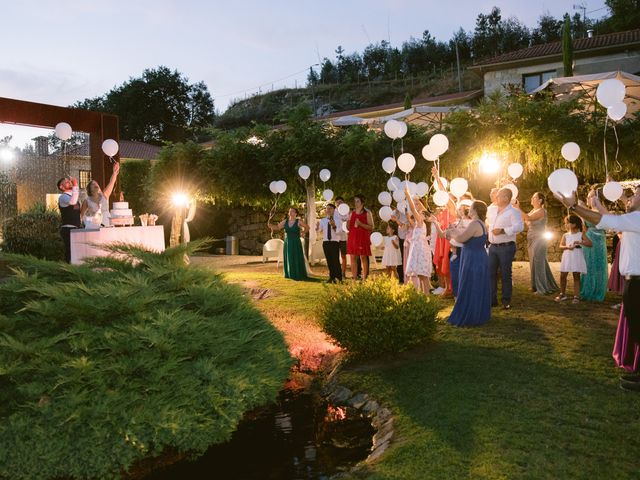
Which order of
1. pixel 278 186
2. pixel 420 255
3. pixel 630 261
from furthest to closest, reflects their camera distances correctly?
1. pixel 278 186
2. pixel 420 255
3. pixel 630 261

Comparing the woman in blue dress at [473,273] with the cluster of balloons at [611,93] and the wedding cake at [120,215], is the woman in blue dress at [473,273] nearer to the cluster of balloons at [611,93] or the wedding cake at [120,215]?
the cluster of balloons at [611,93]

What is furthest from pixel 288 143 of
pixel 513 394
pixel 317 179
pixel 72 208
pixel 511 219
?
pixel 513 394

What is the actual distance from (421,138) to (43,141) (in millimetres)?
19957

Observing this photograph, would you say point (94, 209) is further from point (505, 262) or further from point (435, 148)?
point (505, 262)

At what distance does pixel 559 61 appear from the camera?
2923 cm

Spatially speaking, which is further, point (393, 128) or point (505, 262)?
point (393, 128)

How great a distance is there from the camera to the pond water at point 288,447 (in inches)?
178

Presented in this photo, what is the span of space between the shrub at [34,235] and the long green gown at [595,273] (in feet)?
41.8

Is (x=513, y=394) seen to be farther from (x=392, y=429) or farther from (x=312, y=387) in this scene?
(x=312, y=387)

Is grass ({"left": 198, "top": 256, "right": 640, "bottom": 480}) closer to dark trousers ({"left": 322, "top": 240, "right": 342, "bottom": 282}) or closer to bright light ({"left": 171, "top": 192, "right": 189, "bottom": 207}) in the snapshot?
dark trousers ({"left": 322, "top": 240, "right": 342, "bottom": 282})

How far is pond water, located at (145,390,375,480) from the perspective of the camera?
4520mm

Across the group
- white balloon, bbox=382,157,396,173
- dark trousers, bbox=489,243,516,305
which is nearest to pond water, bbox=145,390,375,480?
dark trousers, bbox=489,243,516,305

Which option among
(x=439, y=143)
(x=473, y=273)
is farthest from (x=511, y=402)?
(x=439, y=143)

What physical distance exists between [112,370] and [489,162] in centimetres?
999
